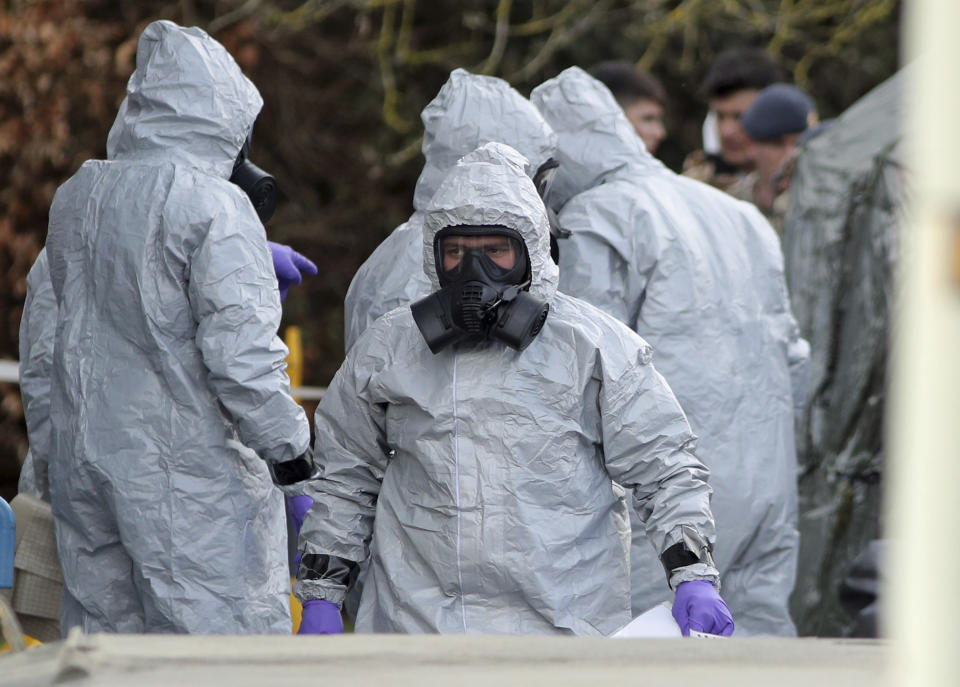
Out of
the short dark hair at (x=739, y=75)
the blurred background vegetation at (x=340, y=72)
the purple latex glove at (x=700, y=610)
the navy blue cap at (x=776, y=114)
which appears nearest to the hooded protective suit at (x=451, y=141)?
the purple latex glove at (x=700, y=610)

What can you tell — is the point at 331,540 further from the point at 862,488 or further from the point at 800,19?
the point at 800,19

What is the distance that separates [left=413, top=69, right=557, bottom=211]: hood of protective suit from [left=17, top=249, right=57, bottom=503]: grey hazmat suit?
104 cm

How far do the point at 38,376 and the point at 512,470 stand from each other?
174 centimetres

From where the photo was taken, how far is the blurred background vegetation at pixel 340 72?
7.91m

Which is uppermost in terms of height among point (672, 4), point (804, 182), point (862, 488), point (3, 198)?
point (672, 4)

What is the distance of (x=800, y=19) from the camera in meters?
9.63

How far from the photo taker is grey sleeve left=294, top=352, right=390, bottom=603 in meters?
2.95

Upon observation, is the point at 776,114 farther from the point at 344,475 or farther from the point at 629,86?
the point at 344,475

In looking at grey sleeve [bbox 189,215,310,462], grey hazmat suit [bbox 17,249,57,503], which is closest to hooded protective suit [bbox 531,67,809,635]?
grey sleeve [bbox 189,215,310,462]

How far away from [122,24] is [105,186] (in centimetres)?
517

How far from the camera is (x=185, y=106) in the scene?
3621 millimetres

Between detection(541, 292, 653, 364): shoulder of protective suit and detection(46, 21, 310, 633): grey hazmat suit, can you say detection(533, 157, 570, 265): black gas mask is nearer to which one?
detection(46, 21, 310, 633): grey hazmat suit

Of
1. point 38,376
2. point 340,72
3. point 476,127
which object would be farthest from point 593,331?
point 340,72

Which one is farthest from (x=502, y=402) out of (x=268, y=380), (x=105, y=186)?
(x=105, y=186)
